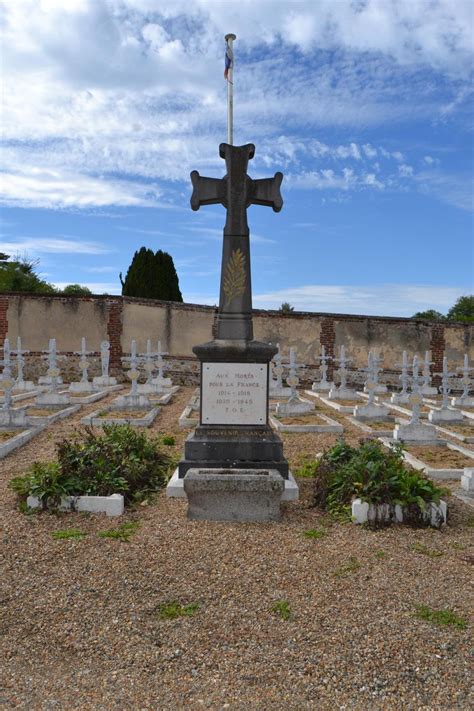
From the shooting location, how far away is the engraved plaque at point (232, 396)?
614 centimetres

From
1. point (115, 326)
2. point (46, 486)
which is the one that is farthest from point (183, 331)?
point (46, 486)

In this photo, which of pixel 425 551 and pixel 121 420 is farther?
pixel 121 420

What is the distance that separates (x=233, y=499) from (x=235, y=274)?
Answer: 272 cm

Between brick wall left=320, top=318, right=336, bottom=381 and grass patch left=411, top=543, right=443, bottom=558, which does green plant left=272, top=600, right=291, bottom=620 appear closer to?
grass patch left=411, top=543, right=443, bottom=558

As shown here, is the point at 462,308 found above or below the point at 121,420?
above

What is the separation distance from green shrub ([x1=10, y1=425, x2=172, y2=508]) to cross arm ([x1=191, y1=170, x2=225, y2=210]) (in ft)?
10.4

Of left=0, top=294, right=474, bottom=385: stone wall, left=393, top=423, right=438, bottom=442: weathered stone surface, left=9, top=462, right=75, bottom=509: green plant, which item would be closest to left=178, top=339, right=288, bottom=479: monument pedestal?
left=9, top=462, right=75, bottom=509: green plant

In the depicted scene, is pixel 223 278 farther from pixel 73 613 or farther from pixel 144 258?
pixel 144 258

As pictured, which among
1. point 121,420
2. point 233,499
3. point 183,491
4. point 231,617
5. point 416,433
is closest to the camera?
point 231,617

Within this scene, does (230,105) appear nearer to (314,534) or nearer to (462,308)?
(314,534)

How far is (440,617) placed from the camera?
10.6ft

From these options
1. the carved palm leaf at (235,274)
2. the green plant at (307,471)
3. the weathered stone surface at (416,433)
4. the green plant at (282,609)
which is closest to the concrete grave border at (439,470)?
the weathered stone surface at (416,433)

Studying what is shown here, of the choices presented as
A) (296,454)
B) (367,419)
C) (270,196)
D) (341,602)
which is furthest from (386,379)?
(341,602)

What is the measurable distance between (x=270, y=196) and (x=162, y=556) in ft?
14.9
